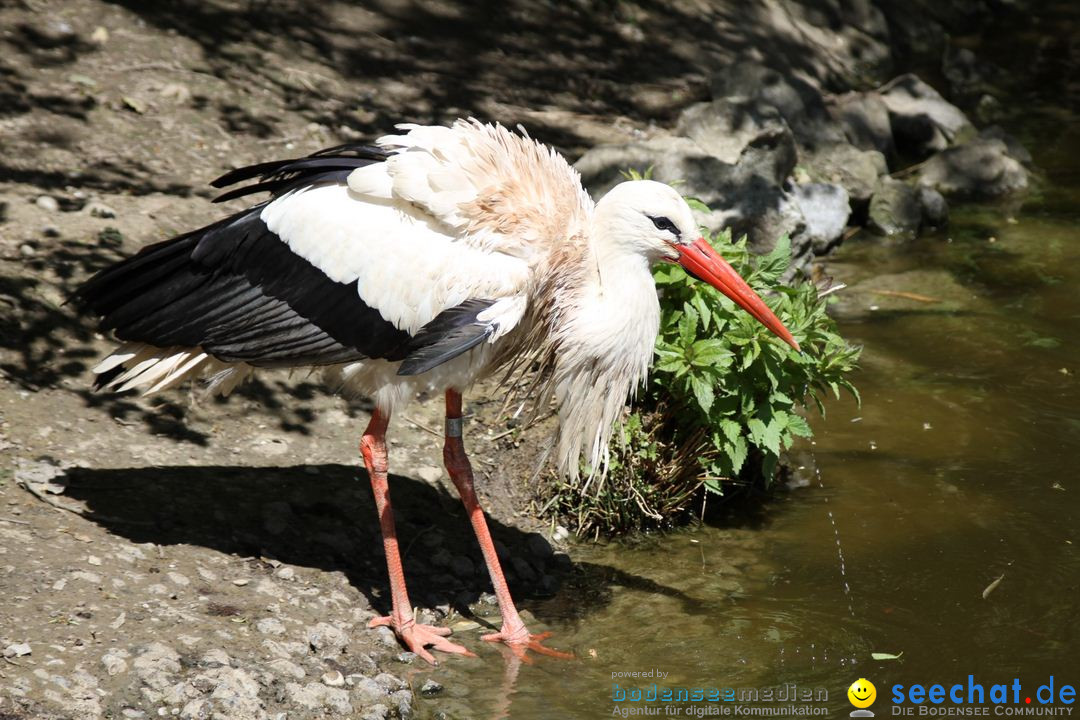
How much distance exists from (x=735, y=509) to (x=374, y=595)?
196cm

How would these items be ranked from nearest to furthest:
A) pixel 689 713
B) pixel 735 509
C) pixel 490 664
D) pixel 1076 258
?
pixel 689 713, pixel 490 664, pixel 735 509, pixel 1076 258

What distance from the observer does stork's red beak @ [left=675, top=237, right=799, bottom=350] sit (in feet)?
16.5

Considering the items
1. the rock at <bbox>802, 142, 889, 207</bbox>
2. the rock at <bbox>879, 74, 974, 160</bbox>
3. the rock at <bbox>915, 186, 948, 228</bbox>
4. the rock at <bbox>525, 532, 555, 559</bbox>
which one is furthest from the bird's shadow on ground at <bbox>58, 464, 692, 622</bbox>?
the rock at <bbox>879, 74, 974, 160</bbox>

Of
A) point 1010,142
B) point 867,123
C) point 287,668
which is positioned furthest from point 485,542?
point 1010,142

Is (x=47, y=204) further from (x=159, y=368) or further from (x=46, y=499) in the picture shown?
(x=46, y=499)

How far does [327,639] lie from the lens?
4.75m

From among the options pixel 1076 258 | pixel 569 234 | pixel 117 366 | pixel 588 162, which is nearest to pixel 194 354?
pixel 117 366

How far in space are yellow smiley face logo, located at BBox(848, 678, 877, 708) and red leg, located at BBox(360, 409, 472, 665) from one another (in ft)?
5.10

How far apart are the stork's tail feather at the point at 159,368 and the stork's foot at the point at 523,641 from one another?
160cm

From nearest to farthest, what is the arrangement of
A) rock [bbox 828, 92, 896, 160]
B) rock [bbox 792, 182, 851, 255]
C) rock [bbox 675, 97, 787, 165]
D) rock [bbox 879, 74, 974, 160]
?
1. rock [bbox 792, 182, 851, 255]
2. rock [bbox 675, 97, 787, 165]
3. rock [bbox 828, 92, 896, 160]
4. rock [bbox 879, 74, 974, 160]

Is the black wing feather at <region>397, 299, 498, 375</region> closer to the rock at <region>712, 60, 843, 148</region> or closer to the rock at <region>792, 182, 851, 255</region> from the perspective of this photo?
the rock at <region>792, 182, 851, 255</region>

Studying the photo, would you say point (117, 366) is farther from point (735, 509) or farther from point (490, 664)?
point (735, 509)

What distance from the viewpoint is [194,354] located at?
5203mm

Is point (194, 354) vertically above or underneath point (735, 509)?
above
